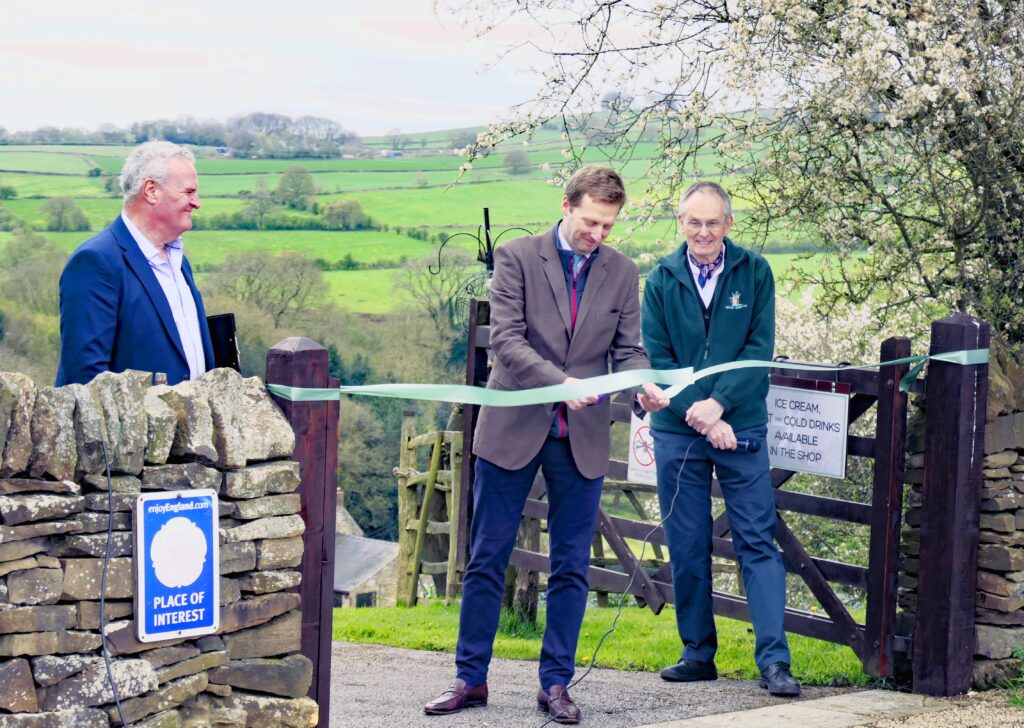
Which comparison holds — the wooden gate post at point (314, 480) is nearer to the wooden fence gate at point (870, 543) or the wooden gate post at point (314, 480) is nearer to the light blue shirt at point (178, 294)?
the light blue shirt at point (178, 294)

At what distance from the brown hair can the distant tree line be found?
2180 inches

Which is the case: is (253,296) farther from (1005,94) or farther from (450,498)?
(1005,94)

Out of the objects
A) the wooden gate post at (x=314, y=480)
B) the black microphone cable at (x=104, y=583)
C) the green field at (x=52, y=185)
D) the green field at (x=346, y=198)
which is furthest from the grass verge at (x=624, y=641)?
the green field at (x=52, y=185)

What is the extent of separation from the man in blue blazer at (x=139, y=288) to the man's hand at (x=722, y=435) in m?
2.22

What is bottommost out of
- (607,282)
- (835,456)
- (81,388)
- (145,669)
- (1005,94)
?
(145,669)

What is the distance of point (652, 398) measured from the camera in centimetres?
491

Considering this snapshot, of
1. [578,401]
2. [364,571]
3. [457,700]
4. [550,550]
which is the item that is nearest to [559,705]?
[457,700]

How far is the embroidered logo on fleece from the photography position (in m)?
5.41

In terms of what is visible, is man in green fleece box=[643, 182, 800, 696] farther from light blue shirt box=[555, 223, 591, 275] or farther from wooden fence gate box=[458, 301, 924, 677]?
light blue shirt box=[555, 223, 591, 275]

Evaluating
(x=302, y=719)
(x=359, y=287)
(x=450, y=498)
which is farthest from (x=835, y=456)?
(x=359, y=287)

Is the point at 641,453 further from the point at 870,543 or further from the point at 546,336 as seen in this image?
the point at 546,336

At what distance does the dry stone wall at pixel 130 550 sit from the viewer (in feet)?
10.8

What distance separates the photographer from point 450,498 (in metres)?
11.2

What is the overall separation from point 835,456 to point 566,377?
5.48ft
